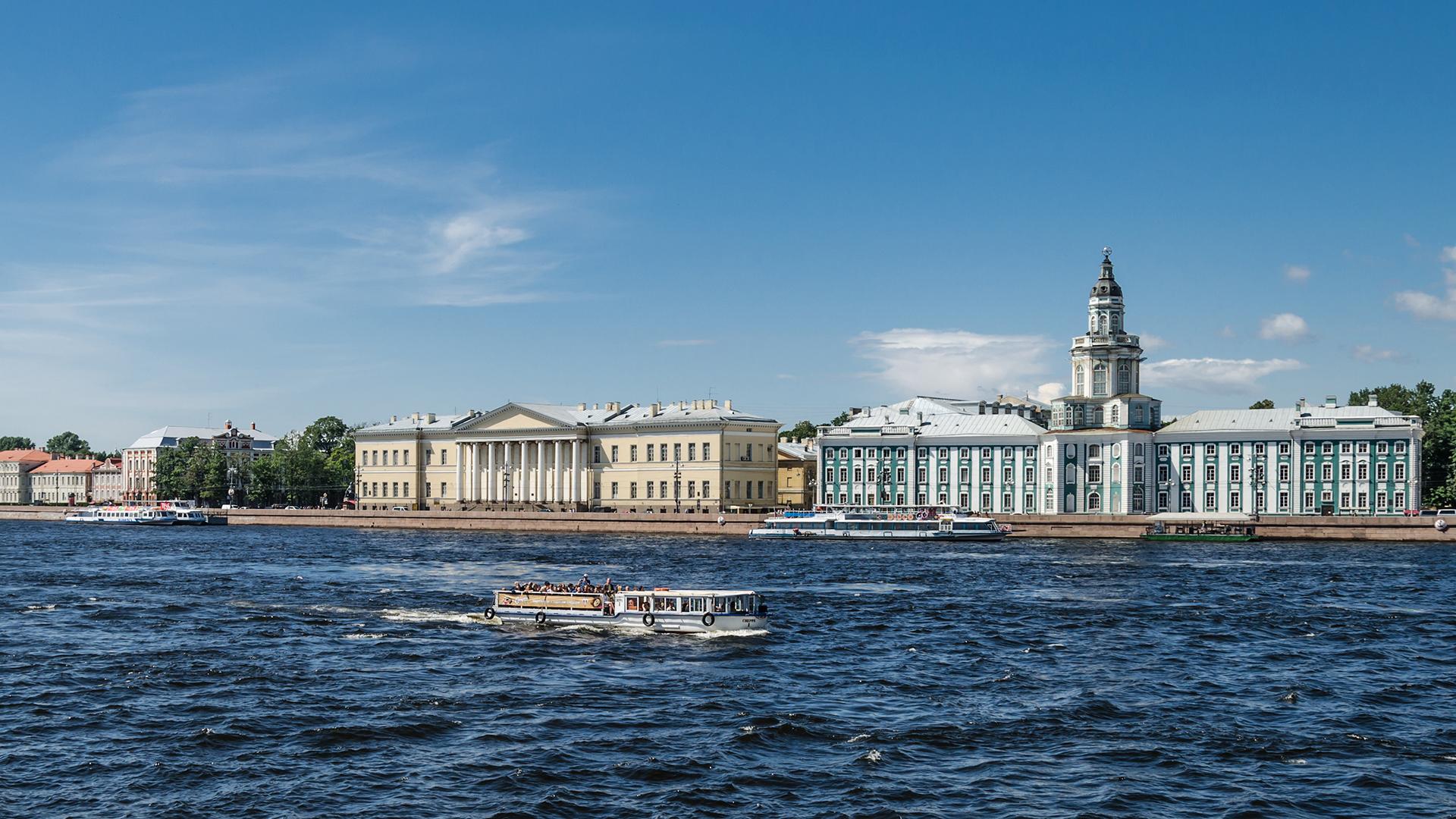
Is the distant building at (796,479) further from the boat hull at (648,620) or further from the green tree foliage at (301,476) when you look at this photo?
the boat hull at (648,620)

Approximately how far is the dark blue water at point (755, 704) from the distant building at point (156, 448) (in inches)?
5118

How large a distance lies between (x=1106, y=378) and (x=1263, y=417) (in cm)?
1004

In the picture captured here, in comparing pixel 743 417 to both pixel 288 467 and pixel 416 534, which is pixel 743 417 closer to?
pixel 416 534

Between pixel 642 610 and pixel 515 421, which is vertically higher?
pixel 515 421

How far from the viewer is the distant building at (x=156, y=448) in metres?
176

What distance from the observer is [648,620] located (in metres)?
38.4

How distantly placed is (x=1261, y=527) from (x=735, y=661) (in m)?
→ 59.4

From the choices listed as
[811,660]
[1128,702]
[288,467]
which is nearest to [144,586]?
[811,660]

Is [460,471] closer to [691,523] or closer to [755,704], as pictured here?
[691,523]

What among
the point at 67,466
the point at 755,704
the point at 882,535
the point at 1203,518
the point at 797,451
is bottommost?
the point at 755,704

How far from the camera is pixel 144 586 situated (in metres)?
53.1

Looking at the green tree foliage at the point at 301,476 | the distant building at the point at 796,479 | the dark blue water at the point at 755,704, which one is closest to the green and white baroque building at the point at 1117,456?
the distant building at the point at 796,479

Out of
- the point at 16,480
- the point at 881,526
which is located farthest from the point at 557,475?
the point at 16,480

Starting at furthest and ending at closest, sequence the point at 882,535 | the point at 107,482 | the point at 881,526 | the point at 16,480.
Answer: the point at 16,480, the point at 107,482, the point at 881,526, the point at 882,535
